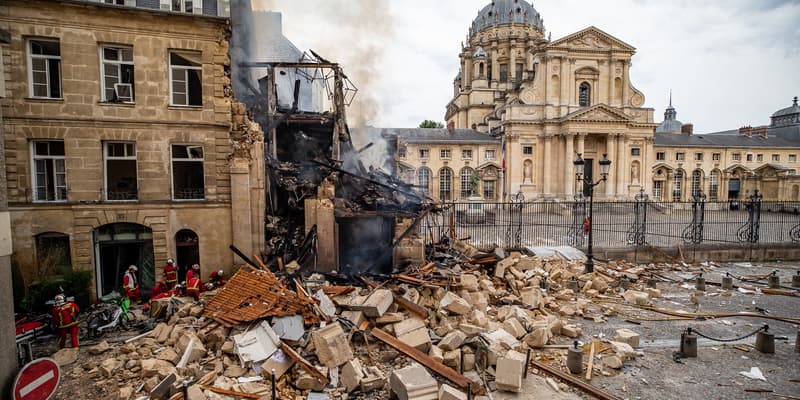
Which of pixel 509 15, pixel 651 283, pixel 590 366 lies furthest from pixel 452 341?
pixel 509 15

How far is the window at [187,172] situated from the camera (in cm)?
1196

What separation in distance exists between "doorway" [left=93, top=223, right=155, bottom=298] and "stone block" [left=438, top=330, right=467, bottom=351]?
993 cm

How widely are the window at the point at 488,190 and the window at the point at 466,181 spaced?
1.82m

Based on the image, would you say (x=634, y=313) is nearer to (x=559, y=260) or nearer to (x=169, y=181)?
(x=559, y=260)

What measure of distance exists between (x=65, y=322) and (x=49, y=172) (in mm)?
5859

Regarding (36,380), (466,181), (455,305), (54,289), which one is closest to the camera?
(36,380)

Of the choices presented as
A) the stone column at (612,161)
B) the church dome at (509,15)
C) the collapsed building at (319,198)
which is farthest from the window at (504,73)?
the collapsed building at (319,198)

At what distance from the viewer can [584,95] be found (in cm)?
4388

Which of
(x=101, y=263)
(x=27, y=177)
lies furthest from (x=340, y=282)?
(x=27, y=177)

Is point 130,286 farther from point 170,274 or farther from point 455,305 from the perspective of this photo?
point 455,305

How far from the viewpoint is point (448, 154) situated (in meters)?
43.8

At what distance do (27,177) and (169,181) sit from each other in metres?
3.65

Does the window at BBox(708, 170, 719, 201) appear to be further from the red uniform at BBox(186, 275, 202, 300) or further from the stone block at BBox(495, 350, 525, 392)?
the red uniform at BBox(186, 275, 202, 300)

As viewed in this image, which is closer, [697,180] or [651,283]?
[651,283]
